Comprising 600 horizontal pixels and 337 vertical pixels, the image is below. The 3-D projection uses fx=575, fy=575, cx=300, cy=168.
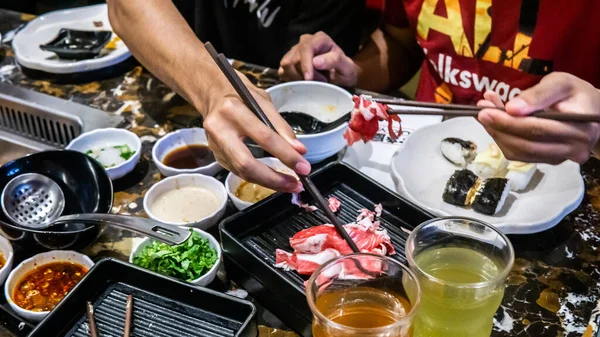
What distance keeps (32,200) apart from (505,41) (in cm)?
176

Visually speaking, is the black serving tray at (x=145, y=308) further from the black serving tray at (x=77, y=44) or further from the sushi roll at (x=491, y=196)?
the black serving tray at (x=77, y=44)

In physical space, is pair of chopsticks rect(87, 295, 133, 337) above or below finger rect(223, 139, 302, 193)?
below

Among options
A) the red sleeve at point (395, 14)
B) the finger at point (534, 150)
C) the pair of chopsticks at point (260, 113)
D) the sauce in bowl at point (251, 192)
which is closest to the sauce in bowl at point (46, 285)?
the sauce in bowl at point (251, 192)

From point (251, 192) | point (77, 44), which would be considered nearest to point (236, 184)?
point (251, 192)

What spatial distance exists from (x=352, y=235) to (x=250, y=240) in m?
0.28

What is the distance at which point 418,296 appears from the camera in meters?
1.10

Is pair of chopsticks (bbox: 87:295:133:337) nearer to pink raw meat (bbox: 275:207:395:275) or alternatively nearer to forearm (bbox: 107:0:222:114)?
pink raw meat (bbox: 275:207:395:275)

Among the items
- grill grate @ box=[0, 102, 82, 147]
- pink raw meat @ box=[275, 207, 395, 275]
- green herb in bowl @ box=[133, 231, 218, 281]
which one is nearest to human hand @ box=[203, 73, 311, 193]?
pink raw meat @ box=[275, 207, 395, 275]

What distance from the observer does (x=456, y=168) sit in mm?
2018

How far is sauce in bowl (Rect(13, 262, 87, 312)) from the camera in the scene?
146 centimetres

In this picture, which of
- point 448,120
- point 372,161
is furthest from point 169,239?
point 448,120

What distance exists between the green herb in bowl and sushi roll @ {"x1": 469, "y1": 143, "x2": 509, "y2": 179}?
3.09 feet

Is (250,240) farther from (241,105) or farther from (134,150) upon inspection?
(134,150)

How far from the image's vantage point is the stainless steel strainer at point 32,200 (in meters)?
1.70
